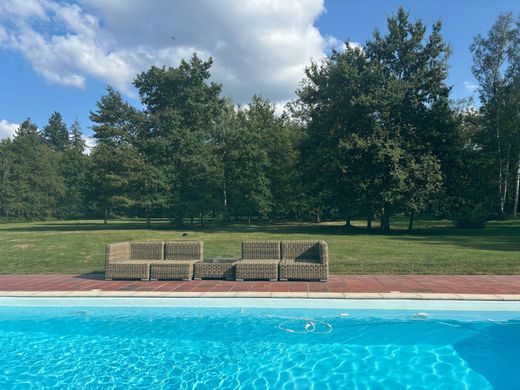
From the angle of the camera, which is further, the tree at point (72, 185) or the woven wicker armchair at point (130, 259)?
the tree at point (72, 185)

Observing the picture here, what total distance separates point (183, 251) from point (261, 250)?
195cm

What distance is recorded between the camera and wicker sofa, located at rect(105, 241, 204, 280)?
27.6 feet

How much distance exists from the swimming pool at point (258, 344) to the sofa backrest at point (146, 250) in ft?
7.18

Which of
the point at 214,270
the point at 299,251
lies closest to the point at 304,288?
A: the point at 299,251

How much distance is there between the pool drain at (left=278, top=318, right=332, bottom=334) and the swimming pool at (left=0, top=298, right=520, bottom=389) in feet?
0.06

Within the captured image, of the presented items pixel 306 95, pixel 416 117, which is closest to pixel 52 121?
pixel 306 95

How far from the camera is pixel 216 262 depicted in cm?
859

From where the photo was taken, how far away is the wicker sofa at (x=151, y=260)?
8414mm

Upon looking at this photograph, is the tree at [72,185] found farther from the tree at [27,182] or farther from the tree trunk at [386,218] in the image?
the tree trunk at [386,218]

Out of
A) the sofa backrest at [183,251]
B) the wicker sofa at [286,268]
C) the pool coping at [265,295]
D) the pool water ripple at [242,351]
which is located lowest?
the pool water ripple at [242,351]

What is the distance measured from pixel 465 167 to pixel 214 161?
2088 centimetres

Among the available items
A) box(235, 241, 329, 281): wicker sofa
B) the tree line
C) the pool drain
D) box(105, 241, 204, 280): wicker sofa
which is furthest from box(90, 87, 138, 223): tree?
the pool drain

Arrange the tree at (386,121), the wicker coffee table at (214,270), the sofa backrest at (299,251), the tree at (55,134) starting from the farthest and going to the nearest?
the tree at (55,134) → the tree at (386,121) → the sofa backrest at (299,251) → the wicker coffee table at (214,270)

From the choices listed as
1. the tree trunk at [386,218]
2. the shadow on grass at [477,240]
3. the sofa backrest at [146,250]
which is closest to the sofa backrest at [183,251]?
the sofa backrest at [146,250]
